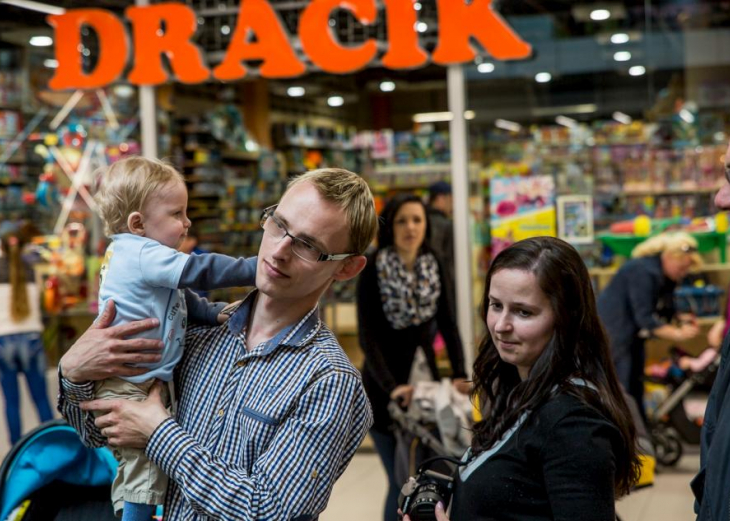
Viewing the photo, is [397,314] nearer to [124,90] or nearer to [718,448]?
[718,448]

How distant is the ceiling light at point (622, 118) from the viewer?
6445 millimetres

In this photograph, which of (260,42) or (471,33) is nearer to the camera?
(471,33)

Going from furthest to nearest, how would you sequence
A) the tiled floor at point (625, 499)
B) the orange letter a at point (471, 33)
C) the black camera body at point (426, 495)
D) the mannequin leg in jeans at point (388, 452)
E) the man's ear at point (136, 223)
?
1. the orange letter a at point (471, 33)
2. the tiled floor at point (625, 499)
3. the mannequin leg in jeans at point (388, 452)
4. the man's ear at point (136, 223)
5. the black camera body at point (426, 495)

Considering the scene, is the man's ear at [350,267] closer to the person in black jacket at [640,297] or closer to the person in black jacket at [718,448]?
the person in black jacket at [718,448]

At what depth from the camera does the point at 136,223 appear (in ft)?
7.35

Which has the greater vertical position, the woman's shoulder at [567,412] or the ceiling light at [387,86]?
the ceiling light at [387,86]

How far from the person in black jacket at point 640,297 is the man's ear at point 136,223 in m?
3.93

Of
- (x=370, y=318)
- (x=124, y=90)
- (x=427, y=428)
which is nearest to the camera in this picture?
(x=427, y=428)

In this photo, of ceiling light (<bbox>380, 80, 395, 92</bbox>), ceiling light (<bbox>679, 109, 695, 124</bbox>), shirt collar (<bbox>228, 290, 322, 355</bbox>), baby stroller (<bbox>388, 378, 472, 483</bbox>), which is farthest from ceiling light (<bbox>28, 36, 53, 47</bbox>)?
shirt collar (<bbox>228, 290, 322, 355</bbox>)

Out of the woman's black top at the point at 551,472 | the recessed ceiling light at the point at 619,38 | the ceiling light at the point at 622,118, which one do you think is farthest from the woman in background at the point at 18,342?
the woman's black top at the point at 551,472

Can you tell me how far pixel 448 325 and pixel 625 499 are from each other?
1325 millimetres

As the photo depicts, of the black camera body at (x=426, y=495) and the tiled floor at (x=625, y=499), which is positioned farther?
the tiled floor at (x=625, y=499)

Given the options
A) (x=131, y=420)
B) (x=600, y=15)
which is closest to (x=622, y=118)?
(x=600, y=15)

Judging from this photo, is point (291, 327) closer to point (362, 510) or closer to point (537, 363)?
point (537, 363)
